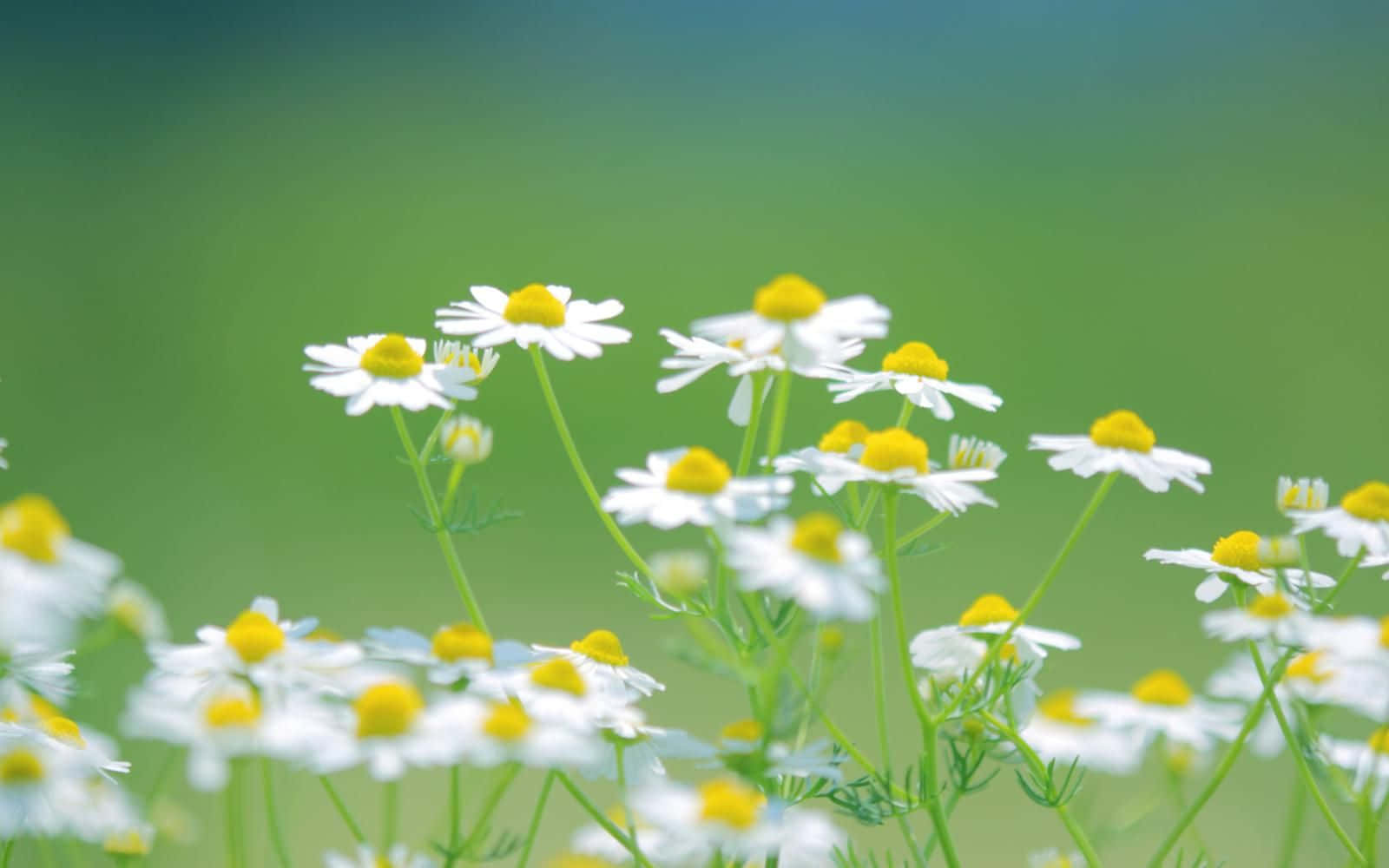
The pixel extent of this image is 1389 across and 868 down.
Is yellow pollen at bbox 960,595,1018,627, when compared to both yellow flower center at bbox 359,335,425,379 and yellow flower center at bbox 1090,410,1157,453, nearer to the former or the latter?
yellow flower center at bbox 1090,410,1157,453

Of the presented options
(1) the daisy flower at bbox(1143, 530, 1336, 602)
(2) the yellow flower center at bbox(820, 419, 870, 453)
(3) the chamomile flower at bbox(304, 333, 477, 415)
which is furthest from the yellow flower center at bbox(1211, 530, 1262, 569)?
(3) the chamomile flower at bbox(304, 333, 477, 415)

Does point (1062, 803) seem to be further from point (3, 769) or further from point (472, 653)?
point (3, 769)

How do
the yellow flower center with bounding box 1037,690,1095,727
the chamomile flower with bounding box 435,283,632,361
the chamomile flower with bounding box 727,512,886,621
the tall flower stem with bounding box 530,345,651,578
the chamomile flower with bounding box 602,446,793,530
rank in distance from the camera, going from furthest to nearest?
the yellow flower center with bounding box 1037,690,1095,727
the chamomile flower with bounding box 435,283,632,361
the tall flower stem with bounding box 530,345,651,578
the chamomile flower with bounding box 602,446,793,530
the chamomile flower with bounding box 727,512,886,621

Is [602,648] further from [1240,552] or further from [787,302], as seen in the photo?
[1240,552]

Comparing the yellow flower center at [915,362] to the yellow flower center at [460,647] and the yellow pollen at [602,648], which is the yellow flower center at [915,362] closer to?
the yellow pollen at [602,648]

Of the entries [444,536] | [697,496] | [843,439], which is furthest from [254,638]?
[843,439]
